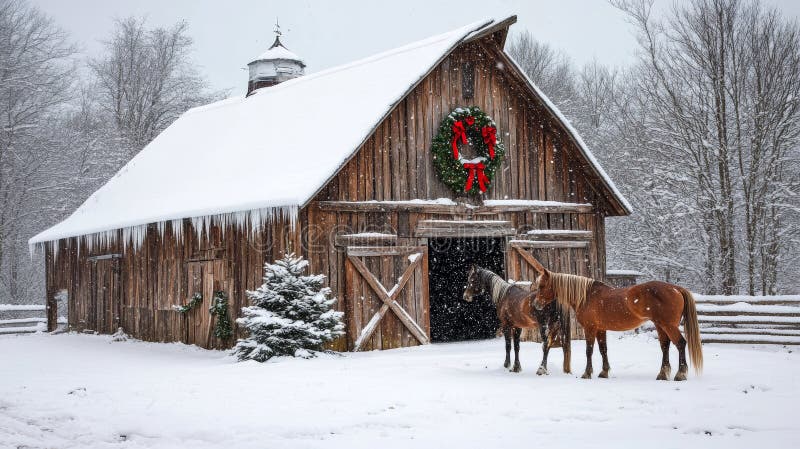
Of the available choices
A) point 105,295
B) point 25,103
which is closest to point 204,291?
point 105,295

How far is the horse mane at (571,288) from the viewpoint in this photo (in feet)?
36.9

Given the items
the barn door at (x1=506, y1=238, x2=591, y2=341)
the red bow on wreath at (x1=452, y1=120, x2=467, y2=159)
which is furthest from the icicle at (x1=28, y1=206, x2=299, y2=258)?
the barn door at (x1=506, y1=238, x2=591, y2=341)

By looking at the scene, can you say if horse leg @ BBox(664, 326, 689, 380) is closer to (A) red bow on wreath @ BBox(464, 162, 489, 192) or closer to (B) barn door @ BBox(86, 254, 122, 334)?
(A) red bow on wreath @ BBox(464, 162, 489, 192)

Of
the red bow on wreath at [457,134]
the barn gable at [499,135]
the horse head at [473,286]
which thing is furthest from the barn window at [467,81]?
the horse head at [473,286]

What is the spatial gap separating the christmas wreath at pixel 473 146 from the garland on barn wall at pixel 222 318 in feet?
15.6

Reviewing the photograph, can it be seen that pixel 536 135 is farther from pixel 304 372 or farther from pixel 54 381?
pixel 54 381

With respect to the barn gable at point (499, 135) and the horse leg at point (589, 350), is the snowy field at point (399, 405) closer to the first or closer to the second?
the horse leg at point (589, 350)

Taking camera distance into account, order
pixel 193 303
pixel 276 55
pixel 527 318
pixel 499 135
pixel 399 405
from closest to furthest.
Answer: pixel 399 405
pixel 527 318
pixel 193 303
pixel 499 135
pixel 276 55

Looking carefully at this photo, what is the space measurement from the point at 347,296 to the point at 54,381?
523 cm

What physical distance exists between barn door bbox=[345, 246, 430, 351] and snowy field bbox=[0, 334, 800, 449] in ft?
5.66

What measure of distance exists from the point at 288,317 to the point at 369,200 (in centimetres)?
290

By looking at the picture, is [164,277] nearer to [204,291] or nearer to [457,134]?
[204,291]

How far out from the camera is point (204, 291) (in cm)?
1691

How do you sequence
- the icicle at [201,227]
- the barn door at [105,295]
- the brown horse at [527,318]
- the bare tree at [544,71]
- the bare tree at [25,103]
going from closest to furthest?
the brown horse at [527,318] → the icicle at [201,227] → the barn door at [105,295] → the bare tree at [25,103] → the bare tree at [544,71]
